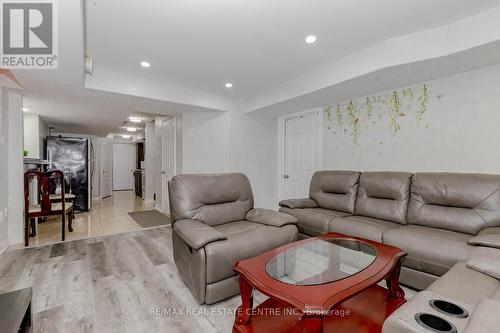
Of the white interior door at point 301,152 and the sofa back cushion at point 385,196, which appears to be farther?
the white interior door at point 301,152

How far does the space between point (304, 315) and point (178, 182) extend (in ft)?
5.79

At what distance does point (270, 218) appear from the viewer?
8.02 ft

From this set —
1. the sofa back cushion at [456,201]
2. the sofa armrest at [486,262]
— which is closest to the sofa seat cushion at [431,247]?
the sofa back cushion at [456,201]

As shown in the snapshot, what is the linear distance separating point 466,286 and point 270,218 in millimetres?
1535

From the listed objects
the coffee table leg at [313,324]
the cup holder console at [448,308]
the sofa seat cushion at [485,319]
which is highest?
the sofa seat cushion at [485,319]

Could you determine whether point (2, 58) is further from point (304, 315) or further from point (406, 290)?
point (406, 290)

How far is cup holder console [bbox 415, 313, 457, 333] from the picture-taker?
2.83 feet

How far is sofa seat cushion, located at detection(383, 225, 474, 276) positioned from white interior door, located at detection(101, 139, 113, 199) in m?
8.17

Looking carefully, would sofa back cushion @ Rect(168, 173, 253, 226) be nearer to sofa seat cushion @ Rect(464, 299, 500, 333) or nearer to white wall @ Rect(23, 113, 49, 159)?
sofa seat cushion @ Rect(464, 299, 500, 333)

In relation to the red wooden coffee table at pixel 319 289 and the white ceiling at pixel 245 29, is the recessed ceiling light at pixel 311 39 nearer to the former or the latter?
the white ceiling at pixel 245 29

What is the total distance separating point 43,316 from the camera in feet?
5.59

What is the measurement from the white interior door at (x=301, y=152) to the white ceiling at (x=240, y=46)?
20.0 inches

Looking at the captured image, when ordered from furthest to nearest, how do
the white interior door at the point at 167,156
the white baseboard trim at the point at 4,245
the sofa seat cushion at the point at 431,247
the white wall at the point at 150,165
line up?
the white wall at the point at 150,165 → the white interior door at the point at 167,156 → the white baseboard trim at the point at 4,245 → the sofa seat cushion at the point at 431,247

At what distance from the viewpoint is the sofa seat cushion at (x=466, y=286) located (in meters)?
1.15
